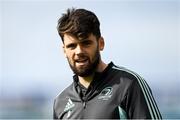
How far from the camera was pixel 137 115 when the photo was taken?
3.92m

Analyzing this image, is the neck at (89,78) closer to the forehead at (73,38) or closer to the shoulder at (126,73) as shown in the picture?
the shoulder at (126,73)

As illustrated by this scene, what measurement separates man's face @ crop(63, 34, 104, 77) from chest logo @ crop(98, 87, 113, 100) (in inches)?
6.6

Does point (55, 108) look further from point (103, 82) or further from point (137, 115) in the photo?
point (137, 115)

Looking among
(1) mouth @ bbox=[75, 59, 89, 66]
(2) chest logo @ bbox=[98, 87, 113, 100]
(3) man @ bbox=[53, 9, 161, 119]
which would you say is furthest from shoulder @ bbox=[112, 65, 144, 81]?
(1) mouth @ bbox=[75, 59, 89, 66]

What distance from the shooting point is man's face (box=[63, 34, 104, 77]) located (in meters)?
4.07

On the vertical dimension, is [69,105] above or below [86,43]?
below

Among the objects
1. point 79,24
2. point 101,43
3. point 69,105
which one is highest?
point 79,24

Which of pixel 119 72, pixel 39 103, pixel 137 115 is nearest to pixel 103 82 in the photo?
pixel 119 72

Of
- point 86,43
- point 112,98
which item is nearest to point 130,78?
point 112,98

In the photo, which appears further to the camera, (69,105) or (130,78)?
(69,105)

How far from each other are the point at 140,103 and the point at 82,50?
0.54 meters

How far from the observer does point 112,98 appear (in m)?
4.03

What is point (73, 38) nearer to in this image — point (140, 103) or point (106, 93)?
point (106, 93)

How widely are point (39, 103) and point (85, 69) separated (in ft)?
28.8
